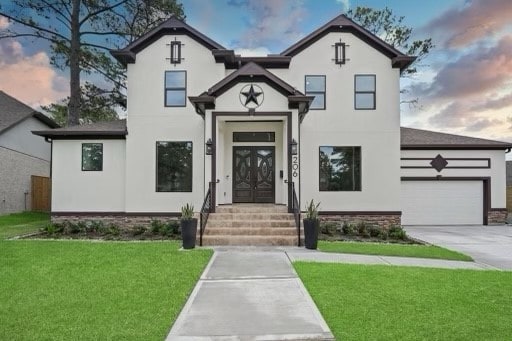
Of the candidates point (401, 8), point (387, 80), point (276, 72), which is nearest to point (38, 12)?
point (276, 72)

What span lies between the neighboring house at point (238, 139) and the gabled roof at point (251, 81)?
5.52 feet

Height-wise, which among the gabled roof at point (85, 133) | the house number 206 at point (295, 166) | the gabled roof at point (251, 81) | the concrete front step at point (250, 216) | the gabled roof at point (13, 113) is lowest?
the concrete front step at point (250, 216)

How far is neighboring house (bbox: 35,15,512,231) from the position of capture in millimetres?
14648

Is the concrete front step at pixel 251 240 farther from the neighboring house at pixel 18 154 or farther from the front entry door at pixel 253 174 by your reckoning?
the neighboring house at pixel 18 154

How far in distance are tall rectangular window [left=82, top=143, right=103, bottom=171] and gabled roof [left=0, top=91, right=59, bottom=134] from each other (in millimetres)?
8031

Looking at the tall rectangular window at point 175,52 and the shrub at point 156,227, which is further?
the tall rectangular window at point 175,52

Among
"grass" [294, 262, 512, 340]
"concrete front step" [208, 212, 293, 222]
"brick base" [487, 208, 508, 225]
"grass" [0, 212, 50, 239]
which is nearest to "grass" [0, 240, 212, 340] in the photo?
"grass" [294, 262, 512, 340]

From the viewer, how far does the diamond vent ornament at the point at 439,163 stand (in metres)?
17.1

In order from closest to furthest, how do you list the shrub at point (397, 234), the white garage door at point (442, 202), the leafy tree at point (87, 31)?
the shrub at point (397, 234) < the white garage door at point (442, 202) < the leafy tree at point (87, 31)

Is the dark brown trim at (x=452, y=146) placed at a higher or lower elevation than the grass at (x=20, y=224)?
higher

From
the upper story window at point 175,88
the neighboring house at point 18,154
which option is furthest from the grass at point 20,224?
the upper story window at point 175,88

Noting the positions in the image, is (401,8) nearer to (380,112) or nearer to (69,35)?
(380,112)

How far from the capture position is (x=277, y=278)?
7.03 metres

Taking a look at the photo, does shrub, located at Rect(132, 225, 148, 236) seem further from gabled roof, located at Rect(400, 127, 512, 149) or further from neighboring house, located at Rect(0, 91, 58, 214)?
gabled roof, located at Rect(400, 127, 512, 149)
